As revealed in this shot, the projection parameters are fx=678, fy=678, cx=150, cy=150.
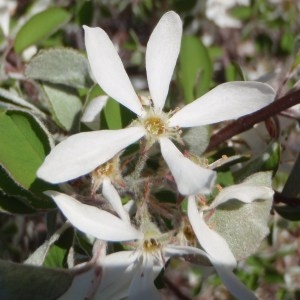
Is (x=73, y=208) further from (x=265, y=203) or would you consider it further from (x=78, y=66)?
(x=78, y=66)

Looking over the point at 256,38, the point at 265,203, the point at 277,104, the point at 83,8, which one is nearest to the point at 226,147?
the point at 277,104

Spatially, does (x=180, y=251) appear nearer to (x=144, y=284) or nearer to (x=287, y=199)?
(x=144, y=284)

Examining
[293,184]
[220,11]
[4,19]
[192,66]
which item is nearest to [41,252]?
[293,184]

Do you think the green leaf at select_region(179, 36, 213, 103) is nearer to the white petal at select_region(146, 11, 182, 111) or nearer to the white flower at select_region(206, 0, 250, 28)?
the white petal at select_region(146, 11, 182, 111)

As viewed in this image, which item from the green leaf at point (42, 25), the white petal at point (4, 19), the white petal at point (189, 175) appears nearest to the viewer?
the white petal at point (189, 175)

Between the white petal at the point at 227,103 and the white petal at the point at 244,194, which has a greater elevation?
the white petal at the point at 227,103

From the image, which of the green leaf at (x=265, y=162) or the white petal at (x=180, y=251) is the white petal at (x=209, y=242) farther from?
the green leaf at (x=265, y=162)

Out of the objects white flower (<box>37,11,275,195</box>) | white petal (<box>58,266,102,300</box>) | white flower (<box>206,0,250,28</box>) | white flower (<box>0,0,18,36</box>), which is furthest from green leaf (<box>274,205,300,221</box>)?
white flower (<box>206,0,250,28</box>)

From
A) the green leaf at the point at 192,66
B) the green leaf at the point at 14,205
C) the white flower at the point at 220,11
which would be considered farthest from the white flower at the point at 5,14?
the green leaf at the point at 14,205
